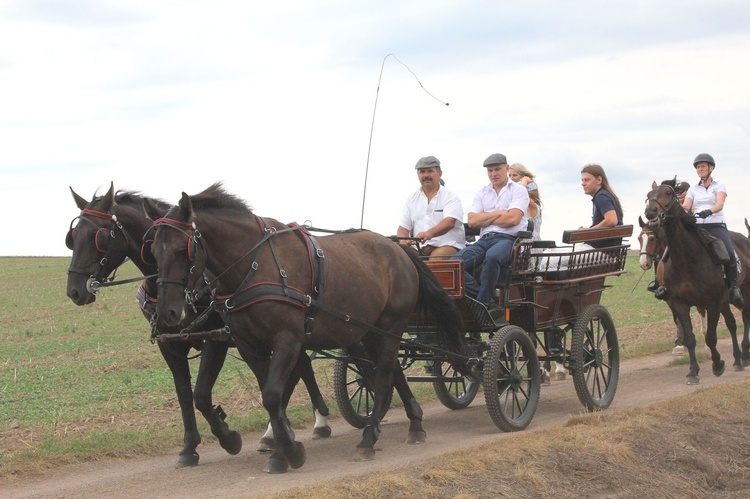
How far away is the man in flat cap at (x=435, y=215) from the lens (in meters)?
9.61

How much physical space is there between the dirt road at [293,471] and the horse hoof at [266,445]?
3.0 inches

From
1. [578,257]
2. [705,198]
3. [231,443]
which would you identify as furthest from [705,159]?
[231,443]

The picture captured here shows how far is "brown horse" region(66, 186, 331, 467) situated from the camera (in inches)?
315

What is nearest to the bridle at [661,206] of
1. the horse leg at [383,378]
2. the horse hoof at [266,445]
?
the horse leg at [383,378]

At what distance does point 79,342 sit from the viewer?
1994 cm

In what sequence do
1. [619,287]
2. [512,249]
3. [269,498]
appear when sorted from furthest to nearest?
[619,287] < [512,249] < [269,498]

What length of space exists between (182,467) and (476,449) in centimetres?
243

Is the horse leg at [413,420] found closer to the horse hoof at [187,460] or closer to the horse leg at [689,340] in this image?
the horse hoof at [187,460]

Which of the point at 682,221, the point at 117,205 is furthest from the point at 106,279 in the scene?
the point at 682,221

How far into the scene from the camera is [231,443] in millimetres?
8227

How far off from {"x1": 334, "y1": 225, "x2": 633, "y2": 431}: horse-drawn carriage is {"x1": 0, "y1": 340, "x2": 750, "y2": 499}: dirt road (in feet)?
0.80

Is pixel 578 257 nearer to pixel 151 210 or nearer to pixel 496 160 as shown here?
pixel 496 160

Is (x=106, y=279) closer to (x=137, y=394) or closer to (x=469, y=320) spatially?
(x=469, y=320)

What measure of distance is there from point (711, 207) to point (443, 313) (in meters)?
6.47
